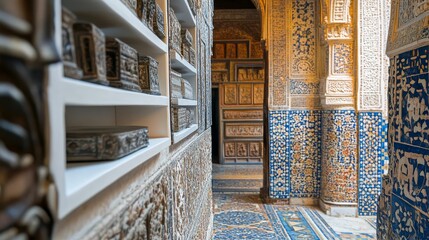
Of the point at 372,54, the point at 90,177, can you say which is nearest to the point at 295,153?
the point at 372,54

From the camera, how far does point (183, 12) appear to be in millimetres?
1642

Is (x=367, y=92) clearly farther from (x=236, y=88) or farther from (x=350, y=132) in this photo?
(x=236, y=88)

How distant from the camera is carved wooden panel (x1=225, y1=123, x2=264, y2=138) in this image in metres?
7.23

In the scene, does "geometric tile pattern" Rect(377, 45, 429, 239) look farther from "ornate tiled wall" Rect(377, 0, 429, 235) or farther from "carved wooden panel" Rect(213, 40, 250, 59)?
"carved wooden panel" Rect(213, 40, 250, 59)

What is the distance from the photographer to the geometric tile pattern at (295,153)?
4094mm

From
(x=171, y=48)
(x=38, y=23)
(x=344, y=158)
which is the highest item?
(x=171, y=48)

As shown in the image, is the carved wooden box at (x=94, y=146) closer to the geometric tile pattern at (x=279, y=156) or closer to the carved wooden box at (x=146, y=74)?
the carved wooden box at (x=146, y=74)

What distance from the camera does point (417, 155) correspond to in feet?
3.40

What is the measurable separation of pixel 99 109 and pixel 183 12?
2.78 feet

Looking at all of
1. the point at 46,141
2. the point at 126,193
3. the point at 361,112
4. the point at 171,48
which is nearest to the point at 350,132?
the point at 361,112

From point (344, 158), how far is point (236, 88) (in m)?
3.68

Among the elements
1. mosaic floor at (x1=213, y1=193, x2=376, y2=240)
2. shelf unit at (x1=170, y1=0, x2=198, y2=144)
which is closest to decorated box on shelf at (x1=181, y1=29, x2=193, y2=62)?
shelf unit at (x1=170, y1=0, x2=198, y2=144)

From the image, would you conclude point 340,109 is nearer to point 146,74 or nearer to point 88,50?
point 146,74

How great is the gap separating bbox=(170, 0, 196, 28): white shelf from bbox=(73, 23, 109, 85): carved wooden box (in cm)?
100
